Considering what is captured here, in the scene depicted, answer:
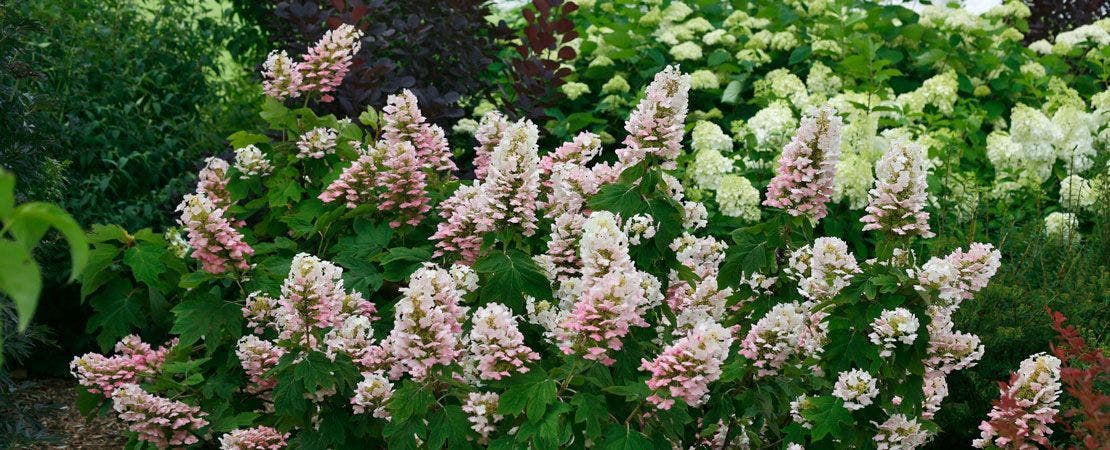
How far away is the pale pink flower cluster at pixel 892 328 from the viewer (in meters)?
2.91

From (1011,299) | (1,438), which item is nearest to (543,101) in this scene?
(1011,299)

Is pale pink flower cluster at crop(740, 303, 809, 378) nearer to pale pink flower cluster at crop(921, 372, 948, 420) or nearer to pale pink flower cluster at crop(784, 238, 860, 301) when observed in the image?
pale pink flower cluster at crop(784, 238, 860, 301)

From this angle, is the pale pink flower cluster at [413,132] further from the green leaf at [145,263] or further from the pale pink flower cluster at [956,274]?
the pale pink flower cluster at [956,274]

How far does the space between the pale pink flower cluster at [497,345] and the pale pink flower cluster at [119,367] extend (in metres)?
1.44

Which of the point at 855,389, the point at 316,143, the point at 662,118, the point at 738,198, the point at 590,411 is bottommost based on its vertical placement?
the point at 738,198

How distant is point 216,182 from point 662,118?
176cm

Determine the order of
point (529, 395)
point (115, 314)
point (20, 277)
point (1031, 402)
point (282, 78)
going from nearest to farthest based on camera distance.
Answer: point (20, 277) → point (529, 395) → point (1031, 402) → point (115, 314) → point (282, 78)

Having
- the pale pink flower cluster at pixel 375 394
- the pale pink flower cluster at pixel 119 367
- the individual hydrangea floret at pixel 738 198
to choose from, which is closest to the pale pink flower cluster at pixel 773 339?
the pale pink flower cluster at pixel 375 394

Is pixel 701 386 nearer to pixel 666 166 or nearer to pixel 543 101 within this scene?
pixel 666 166

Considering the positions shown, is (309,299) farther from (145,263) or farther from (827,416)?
(827,416)

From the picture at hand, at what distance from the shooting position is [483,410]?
2906 mm

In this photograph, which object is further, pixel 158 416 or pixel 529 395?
pixel 158 416

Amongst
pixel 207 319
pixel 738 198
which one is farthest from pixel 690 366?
pixel 738 198

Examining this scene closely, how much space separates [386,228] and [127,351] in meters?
0.95
